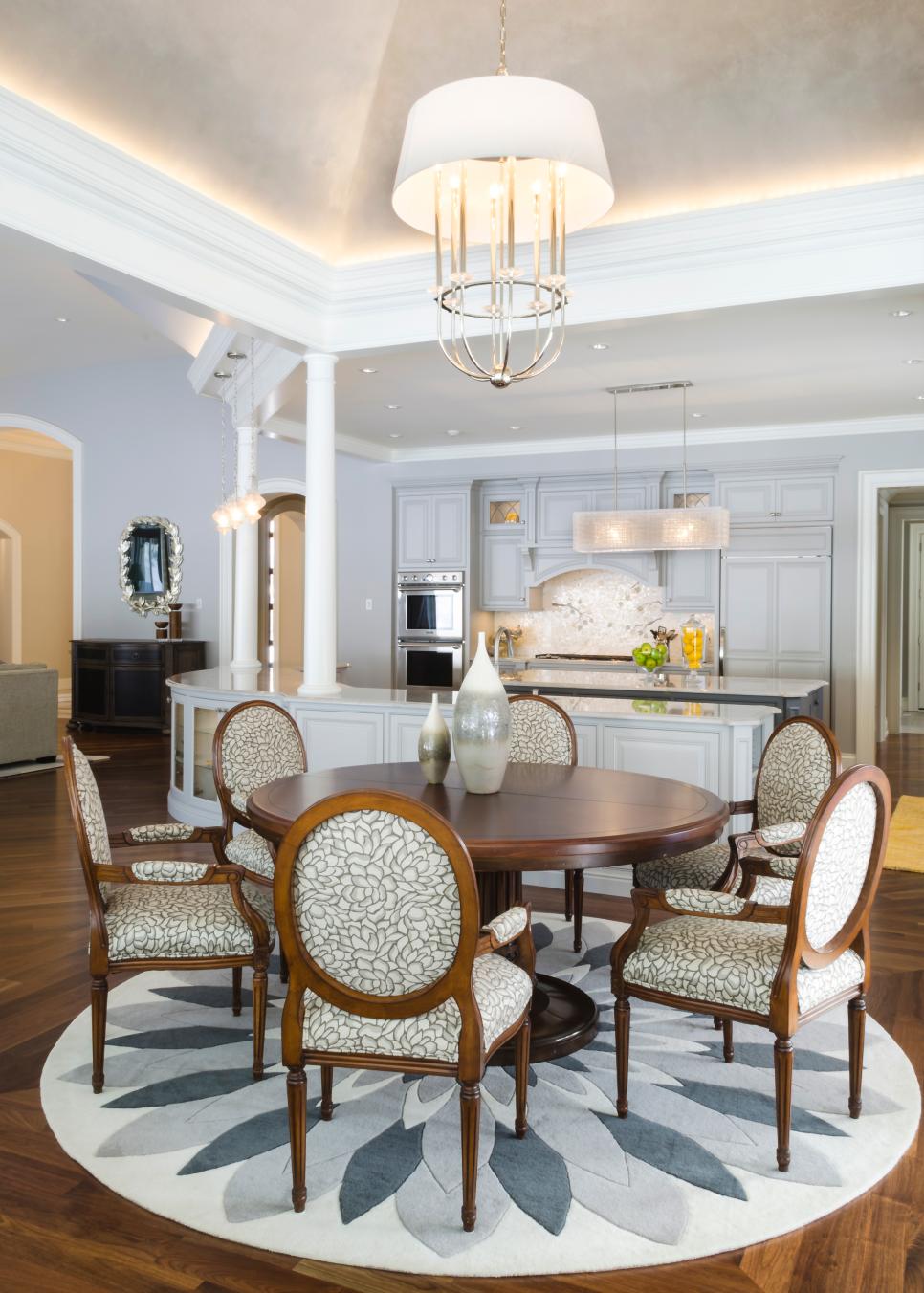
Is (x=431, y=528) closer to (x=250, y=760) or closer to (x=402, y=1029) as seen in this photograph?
(x=250, y=760)

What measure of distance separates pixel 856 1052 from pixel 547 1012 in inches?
35.1

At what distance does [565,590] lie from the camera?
351 inches

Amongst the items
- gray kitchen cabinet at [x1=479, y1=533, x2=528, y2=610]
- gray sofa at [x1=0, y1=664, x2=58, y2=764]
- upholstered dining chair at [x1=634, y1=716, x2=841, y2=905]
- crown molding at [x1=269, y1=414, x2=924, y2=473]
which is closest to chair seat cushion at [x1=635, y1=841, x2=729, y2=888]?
upholstered dining chair at [x1=634, y1=716, x2=841, y2=905]

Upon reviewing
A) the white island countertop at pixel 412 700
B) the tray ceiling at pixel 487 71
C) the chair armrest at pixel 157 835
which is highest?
the tray ceiling at pixel 487 71

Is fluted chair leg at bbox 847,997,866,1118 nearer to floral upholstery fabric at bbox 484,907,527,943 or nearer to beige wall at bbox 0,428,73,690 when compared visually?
floral upholstery fabric at bbox 484,907,527,943

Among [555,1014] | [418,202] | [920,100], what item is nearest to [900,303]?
[920,100]

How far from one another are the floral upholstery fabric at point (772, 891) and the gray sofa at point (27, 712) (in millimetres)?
5939

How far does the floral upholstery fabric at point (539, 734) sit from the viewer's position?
369 centimetres

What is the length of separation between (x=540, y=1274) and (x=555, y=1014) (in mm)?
1117

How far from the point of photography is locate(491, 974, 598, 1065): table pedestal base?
275 centimetres

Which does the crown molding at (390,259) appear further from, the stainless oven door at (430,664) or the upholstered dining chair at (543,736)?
the stainless oven door at (430,664)

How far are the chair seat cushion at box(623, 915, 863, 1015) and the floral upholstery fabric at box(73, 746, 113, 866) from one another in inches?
53.9

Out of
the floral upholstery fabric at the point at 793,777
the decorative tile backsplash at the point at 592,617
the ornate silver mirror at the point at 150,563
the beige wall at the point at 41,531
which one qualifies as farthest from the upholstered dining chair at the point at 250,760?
the beige wall at the point at 41,531

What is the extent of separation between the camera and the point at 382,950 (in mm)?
1937
